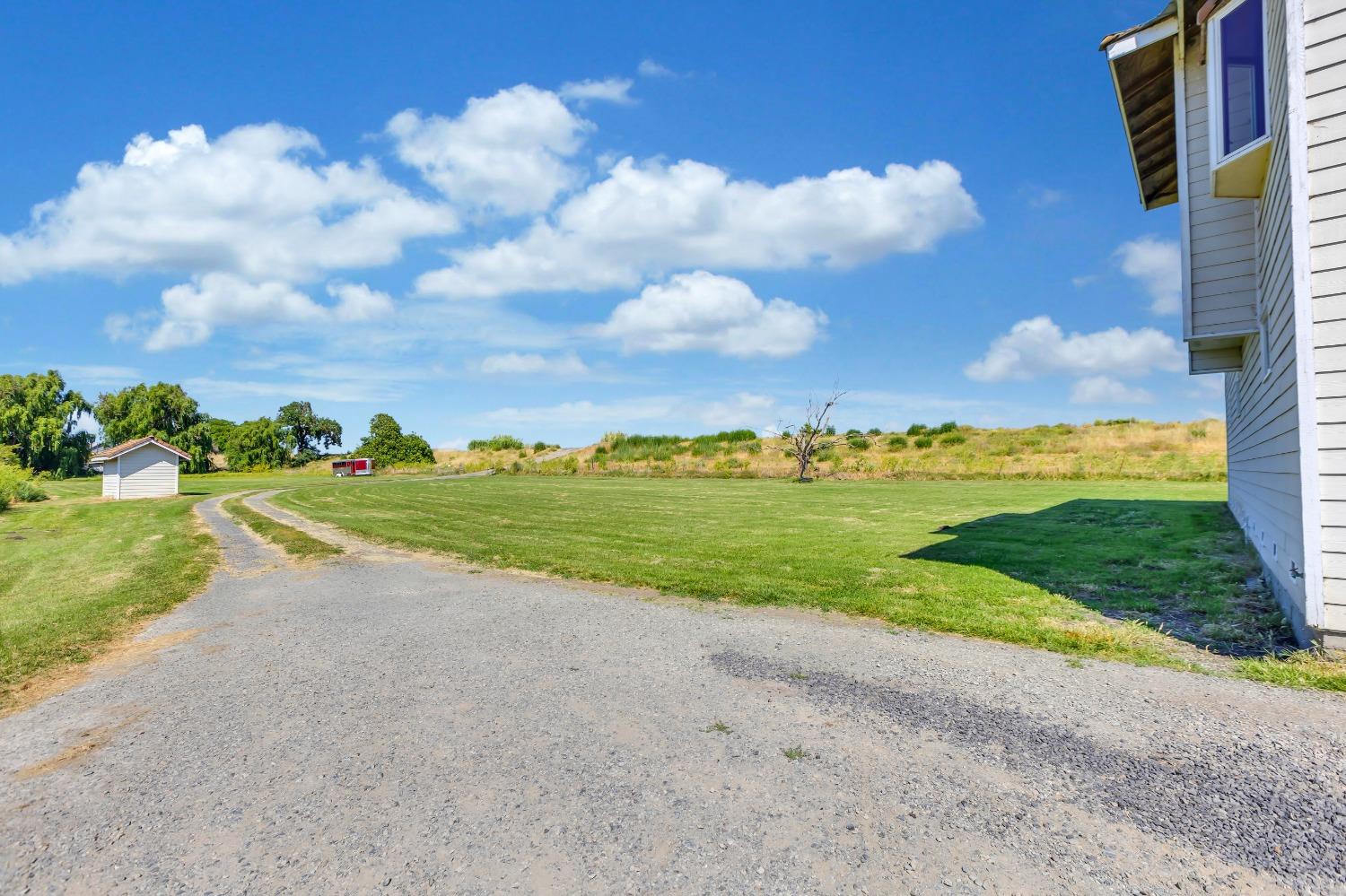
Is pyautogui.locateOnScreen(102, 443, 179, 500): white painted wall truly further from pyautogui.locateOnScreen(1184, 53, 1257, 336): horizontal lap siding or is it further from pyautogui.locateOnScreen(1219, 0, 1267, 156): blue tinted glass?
pyautogui.locateOnScreen(1219, 0, 1267, 156): blue tinted glass

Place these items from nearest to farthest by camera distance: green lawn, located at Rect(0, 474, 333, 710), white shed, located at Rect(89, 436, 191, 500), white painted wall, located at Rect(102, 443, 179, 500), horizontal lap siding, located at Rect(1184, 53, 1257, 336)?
green lawn, located at Rect(0, 474, 333, 710), horizontal lap siding, located at Rect(1184, 53, 1257, 336), white shed, located at Rect(89, 436, 191, 500), white painted wall, located at Rect(102, 443, 179, 500)

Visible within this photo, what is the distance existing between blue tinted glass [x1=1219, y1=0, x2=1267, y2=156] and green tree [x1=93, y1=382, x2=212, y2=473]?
78465 millimetres

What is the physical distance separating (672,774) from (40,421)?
6766 centimetres

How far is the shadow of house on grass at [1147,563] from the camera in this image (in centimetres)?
595

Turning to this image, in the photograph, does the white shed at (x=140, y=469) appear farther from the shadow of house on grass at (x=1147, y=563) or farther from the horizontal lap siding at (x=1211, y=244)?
the horizontal lap siding at (x=1211, y=244)

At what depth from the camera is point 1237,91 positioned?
718 centimetres

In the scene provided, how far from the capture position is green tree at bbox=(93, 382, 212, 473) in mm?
62344

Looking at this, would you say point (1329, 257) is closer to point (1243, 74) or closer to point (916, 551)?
point (1243, 74)

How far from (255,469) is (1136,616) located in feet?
275

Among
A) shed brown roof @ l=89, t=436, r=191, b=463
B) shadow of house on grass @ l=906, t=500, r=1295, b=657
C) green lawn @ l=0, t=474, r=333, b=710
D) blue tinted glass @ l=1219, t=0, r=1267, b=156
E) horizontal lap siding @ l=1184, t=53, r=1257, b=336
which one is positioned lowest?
green lawn @ l=0, t=474, r=333, b=710

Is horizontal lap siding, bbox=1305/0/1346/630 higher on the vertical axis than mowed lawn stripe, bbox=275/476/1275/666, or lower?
higher

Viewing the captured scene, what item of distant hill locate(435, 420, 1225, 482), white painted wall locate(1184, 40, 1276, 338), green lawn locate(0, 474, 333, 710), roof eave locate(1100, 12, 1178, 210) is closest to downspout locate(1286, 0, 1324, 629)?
white painted wall locate(1184, 40, 1276, 338)

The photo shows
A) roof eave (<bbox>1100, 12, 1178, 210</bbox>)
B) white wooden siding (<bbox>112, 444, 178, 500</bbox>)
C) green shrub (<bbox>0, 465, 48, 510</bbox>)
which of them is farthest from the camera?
white wooden siding (<bbox>112, 444, 178, 500</bbox>)

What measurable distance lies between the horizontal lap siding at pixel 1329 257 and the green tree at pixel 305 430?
92906 mm
